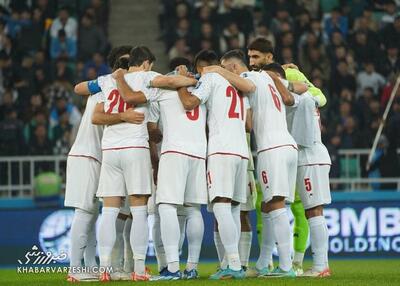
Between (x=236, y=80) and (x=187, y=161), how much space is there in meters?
1.02

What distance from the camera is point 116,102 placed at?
570 inches

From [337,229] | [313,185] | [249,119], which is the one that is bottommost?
[337,229]

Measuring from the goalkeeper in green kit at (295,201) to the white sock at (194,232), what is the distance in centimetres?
100

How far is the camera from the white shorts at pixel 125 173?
46.8 ft

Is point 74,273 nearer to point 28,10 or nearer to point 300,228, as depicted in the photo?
point 300,228

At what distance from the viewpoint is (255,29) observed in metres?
25.5

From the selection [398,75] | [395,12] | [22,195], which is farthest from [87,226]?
[395,12]

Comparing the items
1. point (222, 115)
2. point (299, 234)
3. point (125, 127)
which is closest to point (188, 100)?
point (222, 115)

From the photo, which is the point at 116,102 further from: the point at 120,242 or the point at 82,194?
the point at 120,242

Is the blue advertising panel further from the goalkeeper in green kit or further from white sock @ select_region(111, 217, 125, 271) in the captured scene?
white sock @ select_region(111, 217, 125, 271)

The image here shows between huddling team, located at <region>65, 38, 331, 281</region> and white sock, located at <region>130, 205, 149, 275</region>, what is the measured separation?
0.01 m

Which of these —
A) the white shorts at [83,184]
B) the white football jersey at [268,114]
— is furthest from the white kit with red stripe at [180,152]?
the white shorts at [83,184]

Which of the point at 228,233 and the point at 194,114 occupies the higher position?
the point at 194,114

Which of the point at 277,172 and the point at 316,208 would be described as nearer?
the point at 277,172
